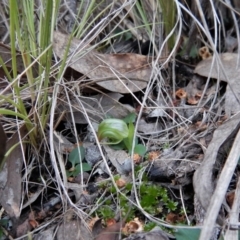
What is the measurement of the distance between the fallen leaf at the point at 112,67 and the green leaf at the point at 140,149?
0.52 ft

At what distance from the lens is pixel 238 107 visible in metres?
1.43

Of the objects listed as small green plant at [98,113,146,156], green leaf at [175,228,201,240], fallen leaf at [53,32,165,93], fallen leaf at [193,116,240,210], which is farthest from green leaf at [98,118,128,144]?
green leaf at [175,228,201,240]

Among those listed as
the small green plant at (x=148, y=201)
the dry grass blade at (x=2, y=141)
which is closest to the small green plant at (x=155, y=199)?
the small green plant at (x=148, y=201)

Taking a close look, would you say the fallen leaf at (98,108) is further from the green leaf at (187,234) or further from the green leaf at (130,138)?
the green leaf at (187,234)

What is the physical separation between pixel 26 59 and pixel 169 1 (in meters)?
0.48

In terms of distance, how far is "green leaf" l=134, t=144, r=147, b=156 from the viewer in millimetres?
1357

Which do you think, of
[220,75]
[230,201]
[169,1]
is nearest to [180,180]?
[230,201]

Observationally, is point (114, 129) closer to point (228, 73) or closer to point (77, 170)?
point (77, 170)

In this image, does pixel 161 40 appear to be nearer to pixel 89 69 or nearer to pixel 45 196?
pixel 89 69

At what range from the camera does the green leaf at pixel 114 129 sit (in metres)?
1.36

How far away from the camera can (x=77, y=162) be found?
53.7 inches

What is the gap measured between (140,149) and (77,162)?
0.55 feet

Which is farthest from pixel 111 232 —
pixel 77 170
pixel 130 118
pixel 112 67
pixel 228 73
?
pixel 228 73

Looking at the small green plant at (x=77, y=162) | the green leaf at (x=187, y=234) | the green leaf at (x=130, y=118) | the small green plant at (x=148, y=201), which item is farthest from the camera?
the green leaf at (x=130, y=118)
